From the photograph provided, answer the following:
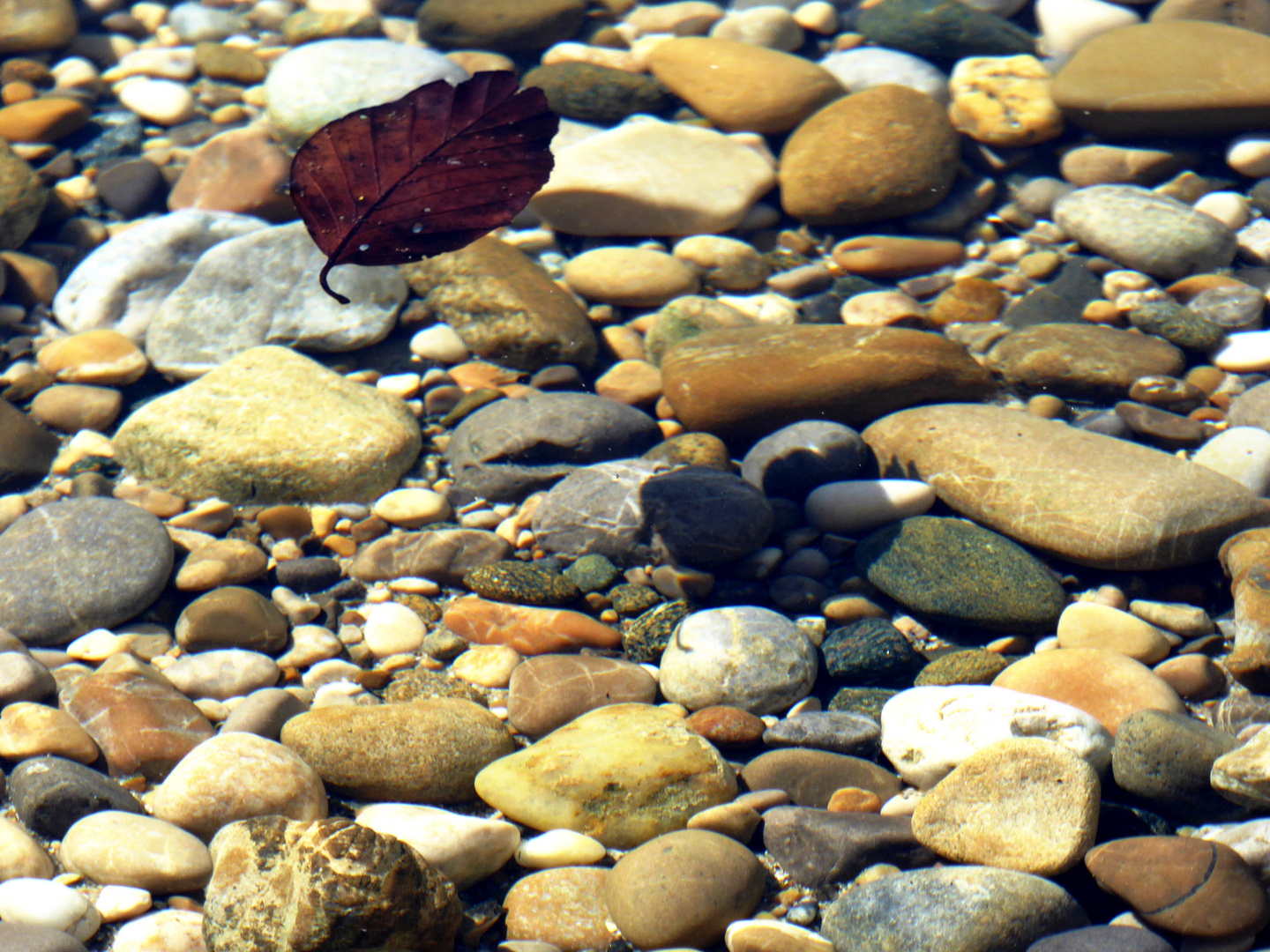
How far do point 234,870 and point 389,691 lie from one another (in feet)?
2.70

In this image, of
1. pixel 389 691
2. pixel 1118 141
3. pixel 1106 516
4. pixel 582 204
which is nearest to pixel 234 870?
pixel 389 691

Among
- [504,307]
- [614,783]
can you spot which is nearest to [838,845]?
[614,783]

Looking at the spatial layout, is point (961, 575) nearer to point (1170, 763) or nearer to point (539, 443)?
point (1170, 763)

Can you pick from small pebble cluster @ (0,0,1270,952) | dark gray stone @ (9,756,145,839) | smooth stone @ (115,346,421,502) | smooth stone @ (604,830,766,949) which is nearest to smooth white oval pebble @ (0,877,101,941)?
small pebble cluster @ (0,0,1270,952)

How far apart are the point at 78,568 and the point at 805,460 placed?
218 centimetres

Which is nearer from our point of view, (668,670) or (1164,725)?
(1164,725)

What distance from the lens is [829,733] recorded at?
254 cm

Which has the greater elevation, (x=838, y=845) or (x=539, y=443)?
(x=539, y=443)

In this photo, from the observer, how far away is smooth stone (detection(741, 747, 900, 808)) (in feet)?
7.92

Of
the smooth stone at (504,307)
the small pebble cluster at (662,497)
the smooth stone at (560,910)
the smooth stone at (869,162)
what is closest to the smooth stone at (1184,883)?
the small pebble cluster at (662,497)

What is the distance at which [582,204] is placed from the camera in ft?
14.7

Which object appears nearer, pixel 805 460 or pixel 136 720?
pixel 136 720

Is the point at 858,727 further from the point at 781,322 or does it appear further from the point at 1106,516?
the point at 781,322

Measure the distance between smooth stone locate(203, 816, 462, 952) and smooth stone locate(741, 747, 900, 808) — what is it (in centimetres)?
81
